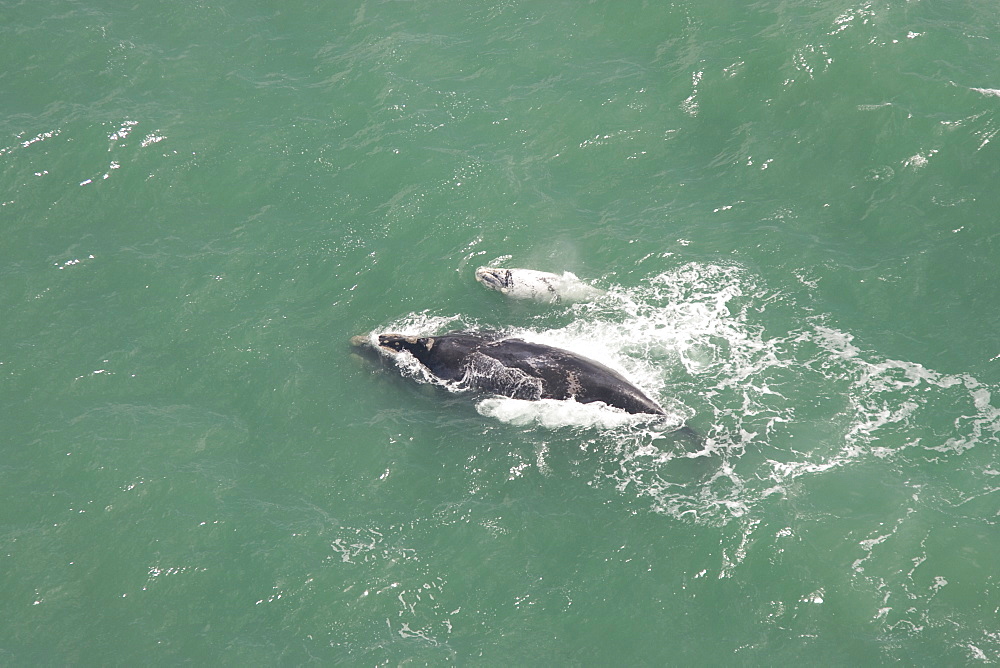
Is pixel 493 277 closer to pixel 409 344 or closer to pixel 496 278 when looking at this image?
pixel 496 278

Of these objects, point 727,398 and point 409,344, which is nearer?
point 727,398

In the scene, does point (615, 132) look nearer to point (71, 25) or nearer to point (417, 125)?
→ point (417, 125)

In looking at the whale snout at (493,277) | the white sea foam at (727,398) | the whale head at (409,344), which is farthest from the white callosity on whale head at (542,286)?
the whale head at (409,344)

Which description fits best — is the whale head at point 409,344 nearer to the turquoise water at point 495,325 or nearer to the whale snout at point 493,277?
the turquoise water at point 495,325

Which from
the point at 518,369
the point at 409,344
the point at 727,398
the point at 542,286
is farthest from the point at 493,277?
the point at 727,398

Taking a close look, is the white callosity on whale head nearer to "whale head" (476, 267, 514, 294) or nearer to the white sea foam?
"whale head" (476, 267, 514, 294)

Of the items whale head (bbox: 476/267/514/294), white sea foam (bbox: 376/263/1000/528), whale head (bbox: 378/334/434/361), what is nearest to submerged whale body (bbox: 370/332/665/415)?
whale head (bbox: 378/334/434/361)

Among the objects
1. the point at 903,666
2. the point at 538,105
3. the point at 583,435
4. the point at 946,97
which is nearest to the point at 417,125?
the point at 538,105
